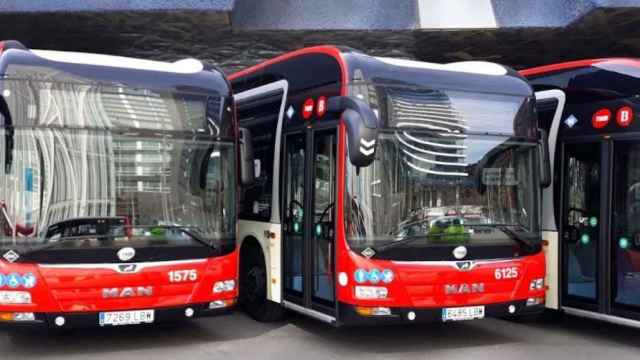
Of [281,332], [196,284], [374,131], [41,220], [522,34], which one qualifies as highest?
[522,34]

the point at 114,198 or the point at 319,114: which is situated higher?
the point at 319,114

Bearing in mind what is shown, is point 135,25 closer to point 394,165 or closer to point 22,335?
point 22,335

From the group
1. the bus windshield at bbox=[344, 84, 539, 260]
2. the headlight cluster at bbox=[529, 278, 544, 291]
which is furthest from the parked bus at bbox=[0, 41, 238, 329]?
the headlight cluster at bbox=[529, 278, 544, 291]

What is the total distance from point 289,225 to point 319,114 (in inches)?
53.2

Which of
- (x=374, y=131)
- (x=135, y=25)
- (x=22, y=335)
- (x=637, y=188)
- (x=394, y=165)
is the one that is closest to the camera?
(x=374, y=131)

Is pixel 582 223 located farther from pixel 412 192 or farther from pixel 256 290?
pixel 256 290

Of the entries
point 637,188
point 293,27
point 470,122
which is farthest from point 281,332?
point 293,27

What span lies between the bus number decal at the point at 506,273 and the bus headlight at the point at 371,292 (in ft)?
3.93

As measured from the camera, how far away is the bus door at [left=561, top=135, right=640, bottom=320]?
798 centimetres

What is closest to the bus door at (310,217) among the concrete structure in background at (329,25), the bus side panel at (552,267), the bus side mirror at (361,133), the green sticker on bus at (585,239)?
the bus side mirror at (361,133)

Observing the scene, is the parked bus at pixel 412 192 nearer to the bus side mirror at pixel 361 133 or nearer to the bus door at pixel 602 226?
the bus side mirror at pixel 361 133

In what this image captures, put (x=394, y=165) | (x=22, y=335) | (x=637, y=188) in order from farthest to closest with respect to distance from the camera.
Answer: (x=22, y=335), (x=637, y=188), (x=394, y=165)

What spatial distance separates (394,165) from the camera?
744cm

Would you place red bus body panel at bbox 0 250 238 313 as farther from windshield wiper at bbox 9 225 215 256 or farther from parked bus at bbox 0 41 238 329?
windshield wiper at bbox 9 225 215 256
